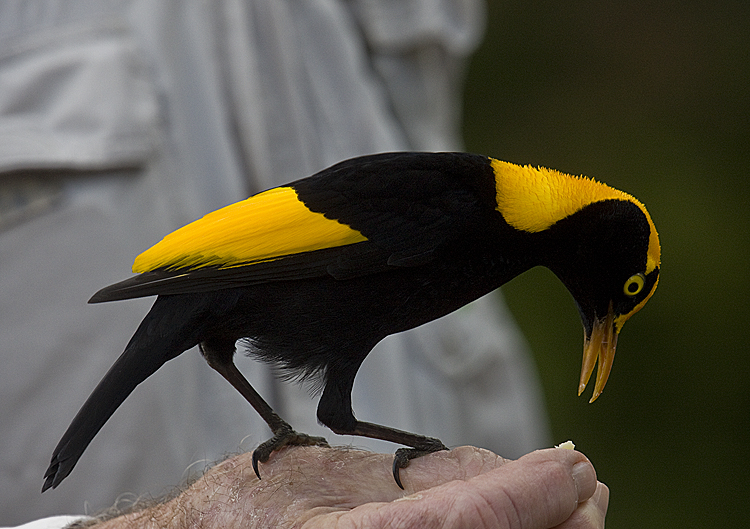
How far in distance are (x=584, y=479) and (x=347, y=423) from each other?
308 mm

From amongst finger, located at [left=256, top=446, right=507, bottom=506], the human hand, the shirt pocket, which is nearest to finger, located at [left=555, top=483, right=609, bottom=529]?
the human hand

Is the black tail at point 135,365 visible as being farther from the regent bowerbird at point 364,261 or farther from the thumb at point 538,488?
the thumb at point 538,488

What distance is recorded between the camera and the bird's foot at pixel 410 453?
3.25 feet

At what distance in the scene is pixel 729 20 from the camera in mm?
4434

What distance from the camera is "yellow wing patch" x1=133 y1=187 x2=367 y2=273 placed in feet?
2.91

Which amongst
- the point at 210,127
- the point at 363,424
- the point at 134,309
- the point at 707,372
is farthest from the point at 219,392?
the point at 707,372

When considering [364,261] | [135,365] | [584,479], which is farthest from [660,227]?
[135,365]

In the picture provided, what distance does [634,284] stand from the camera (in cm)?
94

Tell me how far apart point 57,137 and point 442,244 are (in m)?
1.13

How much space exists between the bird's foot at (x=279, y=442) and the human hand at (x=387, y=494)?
1cm

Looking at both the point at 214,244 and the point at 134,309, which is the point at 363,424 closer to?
the point at 214,244

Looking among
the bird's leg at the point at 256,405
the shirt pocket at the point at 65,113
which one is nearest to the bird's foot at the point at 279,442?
the bird's leg at the point at 256,405

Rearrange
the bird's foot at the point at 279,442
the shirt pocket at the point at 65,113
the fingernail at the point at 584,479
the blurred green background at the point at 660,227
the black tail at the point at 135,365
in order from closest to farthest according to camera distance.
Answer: the black tail at the point at 135,365 < the fingernail at the point at 584,479 < the bird's foot at the point at 279,442 < the shirt pocket at the point at 65,113 < the blurred green background at the point at 660,227

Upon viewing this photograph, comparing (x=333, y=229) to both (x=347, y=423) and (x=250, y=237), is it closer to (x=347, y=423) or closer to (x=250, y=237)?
(x=250, y=237)
